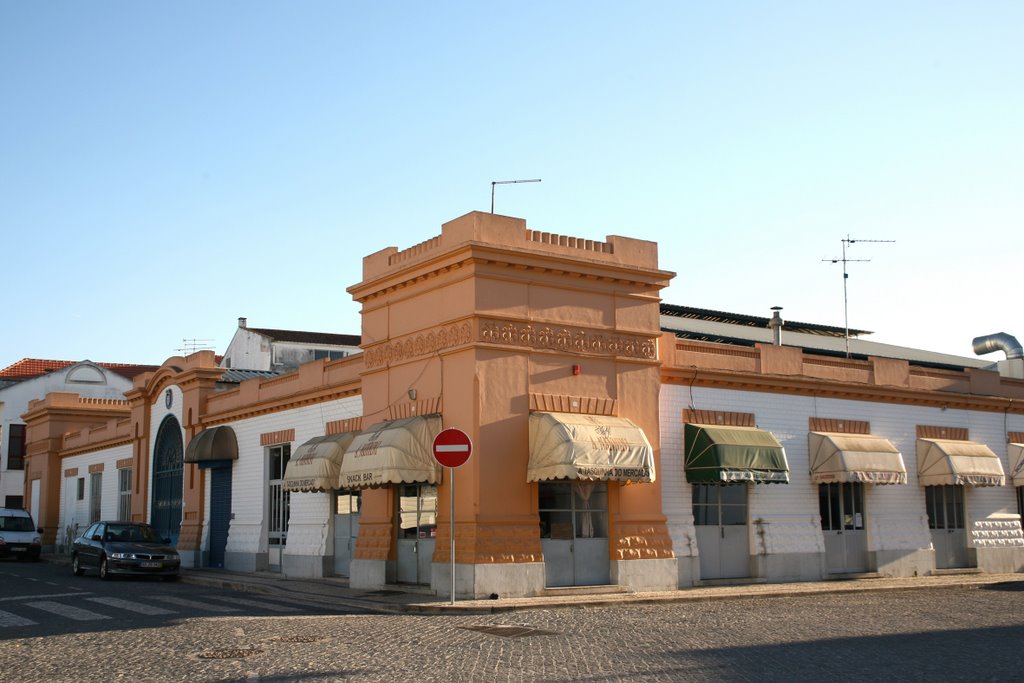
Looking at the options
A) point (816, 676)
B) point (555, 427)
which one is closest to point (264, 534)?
point (555, 427)

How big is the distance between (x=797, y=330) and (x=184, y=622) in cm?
2933

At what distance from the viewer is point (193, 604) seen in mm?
18562

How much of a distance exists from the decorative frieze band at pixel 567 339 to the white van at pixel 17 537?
2436cm

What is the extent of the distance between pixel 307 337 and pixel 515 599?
35.3 m

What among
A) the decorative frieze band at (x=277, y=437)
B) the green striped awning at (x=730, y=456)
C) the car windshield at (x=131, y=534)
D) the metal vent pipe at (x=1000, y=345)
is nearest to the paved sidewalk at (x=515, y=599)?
the car windshield at (x=131, y=534)

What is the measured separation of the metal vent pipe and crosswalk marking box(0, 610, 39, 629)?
3011 cm

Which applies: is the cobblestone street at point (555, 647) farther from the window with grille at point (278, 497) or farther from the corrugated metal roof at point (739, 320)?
the corrugated metal roof at point (739, 320)

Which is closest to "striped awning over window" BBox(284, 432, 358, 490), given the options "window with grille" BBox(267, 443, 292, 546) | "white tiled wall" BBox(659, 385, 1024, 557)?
"window with grille" BBox(267, 443, 292, 546)

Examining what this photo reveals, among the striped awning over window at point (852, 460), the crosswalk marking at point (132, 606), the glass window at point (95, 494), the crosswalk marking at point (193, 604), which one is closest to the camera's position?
the crosswalk marking at point (132, 606)


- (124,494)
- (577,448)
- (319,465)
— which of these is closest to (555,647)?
(577,448)

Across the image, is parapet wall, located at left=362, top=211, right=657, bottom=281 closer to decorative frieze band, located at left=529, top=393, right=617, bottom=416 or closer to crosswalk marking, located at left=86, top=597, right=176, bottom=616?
decorative frieze band, located at left=529, top=393, right=617, bottom=416

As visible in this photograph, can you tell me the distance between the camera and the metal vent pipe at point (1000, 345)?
34.7 meters

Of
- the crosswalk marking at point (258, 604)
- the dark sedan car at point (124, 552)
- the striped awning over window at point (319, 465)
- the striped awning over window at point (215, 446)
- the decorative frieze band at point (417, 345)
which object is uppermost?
the decorative frieze band at point (417, 345)

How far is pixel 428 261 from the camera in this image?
2058cm
